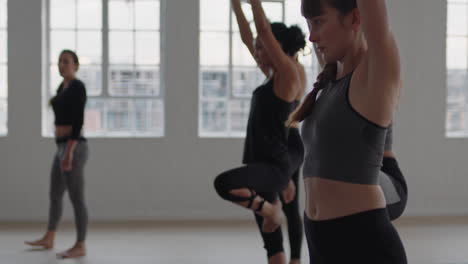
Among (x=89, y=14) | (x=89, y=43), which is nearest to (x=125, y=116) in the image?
(x=89, y=43)

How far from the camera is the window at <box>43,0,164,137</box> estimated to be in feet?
19.8

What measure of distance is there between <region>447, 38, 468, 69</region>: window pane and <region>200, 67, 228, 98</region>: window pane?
2.51m

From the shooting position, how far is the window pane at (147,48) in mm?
6129

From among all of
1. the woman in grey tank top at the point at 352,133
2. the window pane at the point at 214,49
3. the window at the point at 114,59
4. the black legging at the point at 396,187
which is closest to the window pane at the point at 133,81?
the window at the point at 114,59

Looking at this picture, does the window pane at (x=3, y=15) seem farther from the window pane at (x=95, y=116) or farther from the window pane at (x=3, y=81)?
the window pane at (x=95, y=116)

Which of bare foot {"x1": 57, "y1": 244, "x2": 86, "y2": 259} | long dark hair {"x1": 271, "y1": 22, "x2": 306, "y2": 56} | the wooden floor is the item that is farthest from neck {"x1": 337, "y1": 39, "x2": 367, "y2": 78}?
bare foot {"x1": 57, "y1": 244, "x2": 86, "y2": 259}

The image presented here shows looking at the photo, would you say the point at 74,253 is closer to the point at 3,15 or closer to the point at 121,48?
the point at 121,48

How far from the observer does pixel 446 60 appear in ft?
20.5

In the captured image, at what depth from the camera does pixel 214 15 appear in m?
6.16

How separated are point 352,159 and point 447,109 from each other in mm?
5725

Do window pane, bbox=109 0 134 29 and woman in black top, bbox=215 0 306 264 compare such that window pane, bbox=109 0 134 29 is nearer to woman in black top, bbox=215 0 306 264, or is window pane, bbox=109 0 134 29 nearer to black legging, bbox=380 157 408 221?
woman in black top, bbox=215 0 306 264

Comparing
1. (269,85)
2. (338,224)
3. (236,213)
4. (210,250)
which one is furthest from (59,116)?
(338,224)

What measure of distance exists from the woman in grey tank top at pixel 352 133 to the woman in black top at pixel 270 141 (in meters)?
1.39

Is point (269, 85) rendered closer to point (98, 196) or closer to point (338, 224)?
point (338, 224)
